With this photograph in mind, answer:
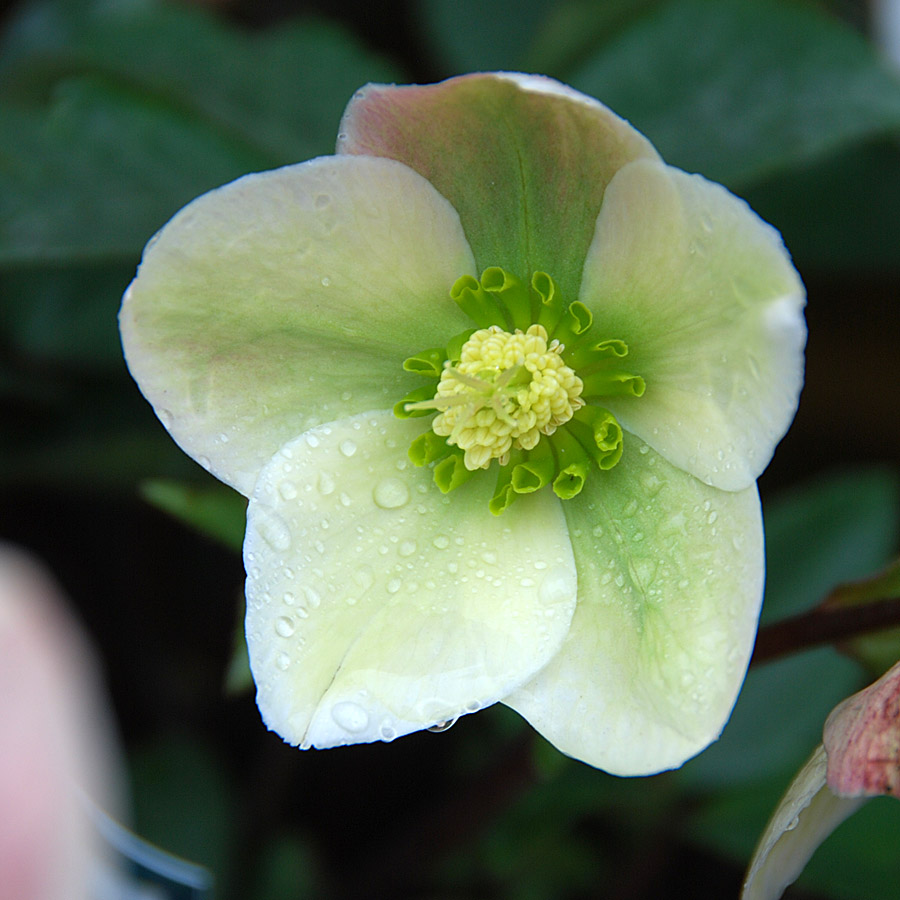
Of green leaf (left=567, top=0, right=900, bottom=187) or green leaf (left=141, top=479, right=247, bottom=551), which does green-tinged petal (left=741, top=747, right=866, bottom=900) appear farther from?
green leaf (left=567, top=0, right=900, bottom=187)

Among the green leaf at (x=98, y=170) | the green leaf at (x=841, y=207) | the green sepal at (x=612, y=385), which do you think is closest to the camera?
the green sepal at (x=612, y=385)

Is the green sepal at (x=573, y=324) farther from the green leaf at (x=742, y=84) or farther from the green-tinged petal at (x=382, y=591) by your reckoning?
the green leaf at (x=742, y=84)

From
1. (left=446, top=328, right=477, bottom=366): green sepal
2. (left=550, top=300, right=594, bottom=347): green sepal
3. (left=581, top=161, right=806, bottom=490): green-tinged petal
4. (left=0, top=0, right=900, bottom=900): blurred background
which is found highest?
(left=581, top=161, right=806, bottom=490): green-tinged petal

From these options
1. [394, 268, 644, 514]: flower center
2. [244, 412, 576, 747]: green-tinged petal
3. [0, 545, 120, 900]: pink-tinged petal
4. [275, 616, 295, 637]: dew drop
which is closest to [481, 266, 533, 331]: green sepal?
[394, 268, 644, 514]: flower center

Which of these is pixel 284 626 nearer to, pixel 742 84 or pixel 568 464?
pixel 568 464

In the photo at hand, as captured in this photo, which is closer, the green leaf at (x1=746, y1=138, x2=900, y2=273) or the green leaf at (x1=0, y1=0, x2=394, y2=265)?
the green leaf at (x1=0, y1=0, x2=394, y2=265)

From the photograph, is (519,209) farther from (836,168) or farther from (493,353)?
(836,168)

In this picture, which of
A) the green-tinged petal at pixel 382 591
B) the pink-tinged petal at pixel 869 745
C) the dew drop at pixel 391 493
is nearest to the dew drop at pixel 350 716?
the green-tinged petal at pixel 382 591

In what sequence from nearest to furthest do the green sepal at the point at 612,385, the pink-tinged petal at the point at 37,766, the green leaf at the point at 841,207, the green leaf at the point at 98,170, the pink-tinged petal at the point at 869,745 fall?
the pink-tinged petal at the point at 37,766, the pink-tinged petal at the point at 869,745, the green sepal at the point at 612,385, the green leaf at the point at 98,170, the green leaf at the point at 841,207
